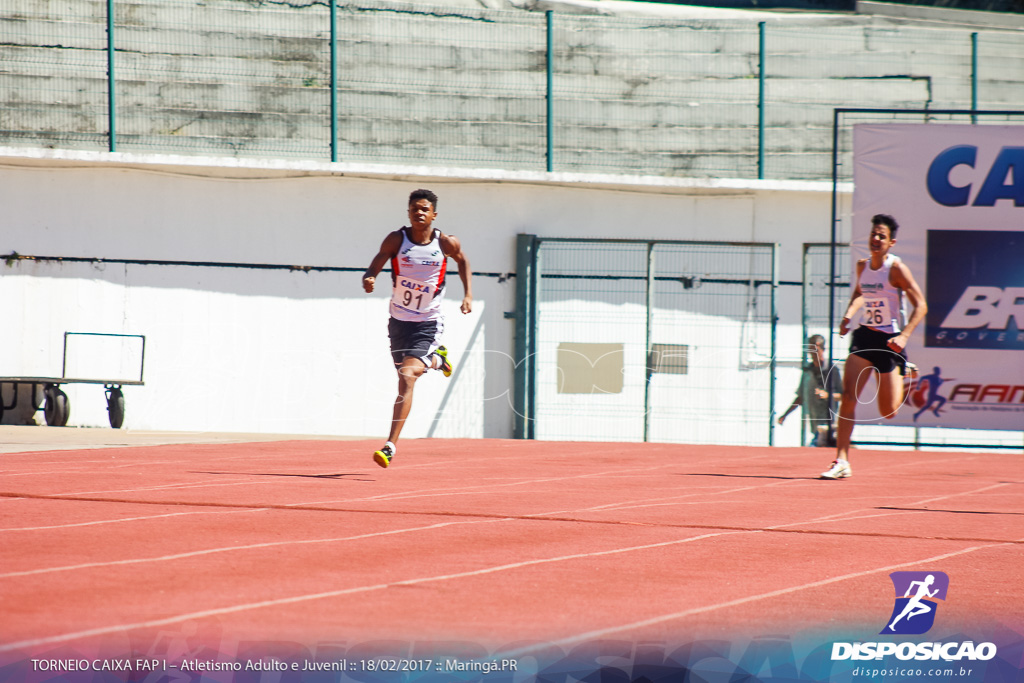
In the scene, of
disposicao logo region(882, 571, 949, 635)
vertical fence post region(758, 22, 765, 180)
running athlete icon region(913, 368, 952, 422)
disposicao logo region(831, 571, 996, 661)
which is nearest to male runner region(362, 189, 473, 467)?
disposicao logo region(882, 571, 949, 635)

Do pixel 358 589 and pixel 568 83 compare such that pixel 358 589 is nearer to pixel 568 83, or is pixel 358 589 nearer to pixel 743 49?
pixel 568 83

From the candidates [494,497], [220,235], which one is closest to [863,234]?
[494,497]

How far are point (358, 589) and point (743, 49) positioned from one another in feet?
59.6

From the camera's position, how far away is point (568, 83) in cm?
2047

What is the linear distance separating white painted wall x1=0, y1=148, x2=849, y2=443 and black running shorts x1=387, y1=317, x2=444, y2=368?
7890mm

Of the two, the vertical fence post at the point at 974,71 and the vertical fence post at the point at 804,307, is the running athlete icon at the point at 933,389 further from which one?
the vertical fence post at the point at 974,71

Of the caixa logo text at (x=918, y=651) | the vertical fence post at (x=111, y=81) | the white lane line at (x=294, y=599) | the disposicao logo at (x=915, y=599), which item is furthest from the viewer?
the vertical fence post at (x=111, y=81)

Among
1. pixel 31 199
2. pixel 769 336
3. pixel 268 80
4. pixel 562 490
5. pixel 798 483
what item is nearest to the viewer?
pixel 562 490

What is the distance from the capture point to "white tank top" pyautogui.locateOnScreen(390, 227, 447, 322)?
33.1 ft

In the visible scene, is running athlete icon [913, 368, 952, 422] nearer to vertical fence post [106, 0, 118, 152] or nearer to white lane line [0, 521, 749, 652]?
white lane line [0, 521, 749, 652]

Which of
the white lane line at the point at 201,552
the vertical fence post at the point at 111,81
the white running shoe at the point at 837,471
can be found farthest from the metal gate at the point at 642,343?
the white lane line at the point at 201,552

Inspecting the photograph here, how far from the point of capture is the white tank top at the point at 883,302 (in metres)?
10.6

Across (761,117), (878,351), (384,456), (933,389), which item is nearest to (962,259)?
(933,389)

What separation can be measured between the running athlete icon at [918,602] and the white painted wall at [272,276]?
13.1 metres
